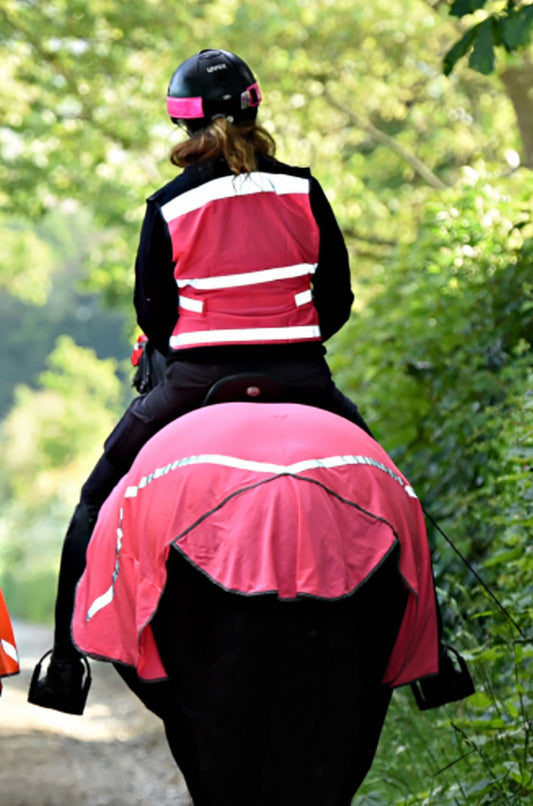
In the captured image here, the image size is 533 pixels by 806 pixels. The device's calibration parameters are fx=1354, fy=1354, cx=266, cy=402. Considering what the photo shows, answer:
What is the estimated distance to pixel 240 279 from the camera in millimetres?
4141

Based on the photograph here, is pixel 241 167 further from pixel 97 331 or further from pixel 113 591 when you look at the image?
pixel 97 331

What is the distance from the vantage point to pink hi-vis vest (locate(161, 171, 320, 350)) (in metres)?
4.14

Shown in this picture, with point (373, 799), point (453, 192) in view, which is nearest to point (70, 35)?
point (453, 192)

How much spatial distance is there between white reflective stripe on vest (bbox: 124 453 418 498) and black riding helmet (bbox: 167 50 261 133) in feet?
4.20

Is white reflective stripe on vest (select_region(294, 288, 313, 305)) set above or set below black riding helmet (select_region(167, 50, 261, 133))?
below

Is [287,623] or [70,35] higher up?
[70,35]

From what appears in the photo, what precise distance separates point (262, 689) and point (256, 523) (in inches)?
16.2

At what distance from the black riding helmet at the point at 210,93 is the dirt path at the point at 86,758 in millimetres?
3161

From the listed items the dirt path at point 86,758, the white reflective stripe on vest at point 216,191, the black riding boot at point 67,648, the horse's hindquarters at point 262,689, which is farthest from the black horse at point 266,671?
the dirt path at point 86,758

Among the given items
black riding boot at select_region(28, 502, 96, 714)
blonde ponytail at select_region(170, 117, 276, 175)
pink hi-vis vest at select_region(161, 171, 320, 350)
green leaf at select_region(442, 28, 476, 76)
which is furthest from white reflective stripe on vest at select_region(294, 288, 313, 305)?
green leaf at select_region(442, 28, 476, 76)

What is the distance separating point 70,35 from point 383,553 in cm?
1876

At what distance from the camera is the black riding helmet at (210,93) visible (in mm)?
4309

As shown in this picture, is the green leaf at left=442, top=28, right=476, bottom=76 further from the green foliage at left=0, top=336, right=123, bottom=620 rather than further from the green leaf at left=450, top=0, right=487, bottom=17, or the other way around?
the green foliage at left=0, top=336, right=123, bottom=620

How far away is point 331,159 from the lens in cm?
2402
